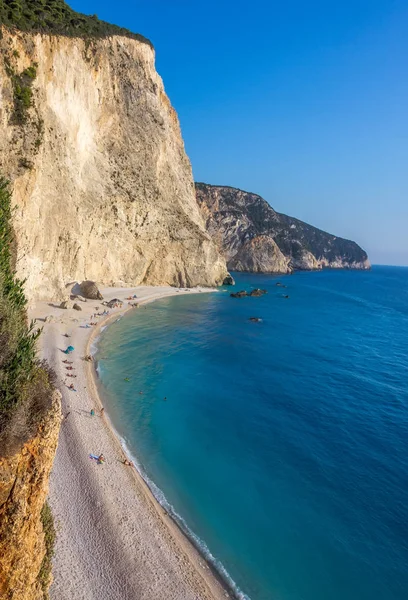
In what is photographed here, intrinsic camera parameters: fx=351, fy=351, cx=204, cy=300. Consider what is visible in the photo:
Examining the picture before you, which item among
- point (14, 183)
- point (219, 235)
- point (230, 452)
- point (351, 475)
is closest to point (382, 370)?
point (351, 475)

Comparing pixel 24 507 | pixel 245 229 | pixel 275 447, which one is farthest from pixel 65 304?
pixel 245 229

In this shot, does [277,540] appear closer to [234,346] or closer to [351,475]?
[351,475]

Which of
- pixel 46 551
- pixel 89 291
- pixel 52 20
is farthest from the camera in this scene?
pixel 89 291

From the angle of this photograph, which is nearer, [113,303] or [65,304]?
[65,304]

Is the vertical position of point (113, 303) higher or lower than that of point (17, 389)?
lower

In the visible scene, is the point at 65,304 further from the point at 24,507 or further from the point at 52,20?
the point at 24,507

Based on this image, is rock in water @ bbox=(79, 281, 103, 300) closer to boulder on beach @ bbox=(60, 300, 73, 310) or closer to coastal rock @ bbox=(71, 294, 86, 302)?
coastal rock @ bbox=(71, 294, 86, 302)
